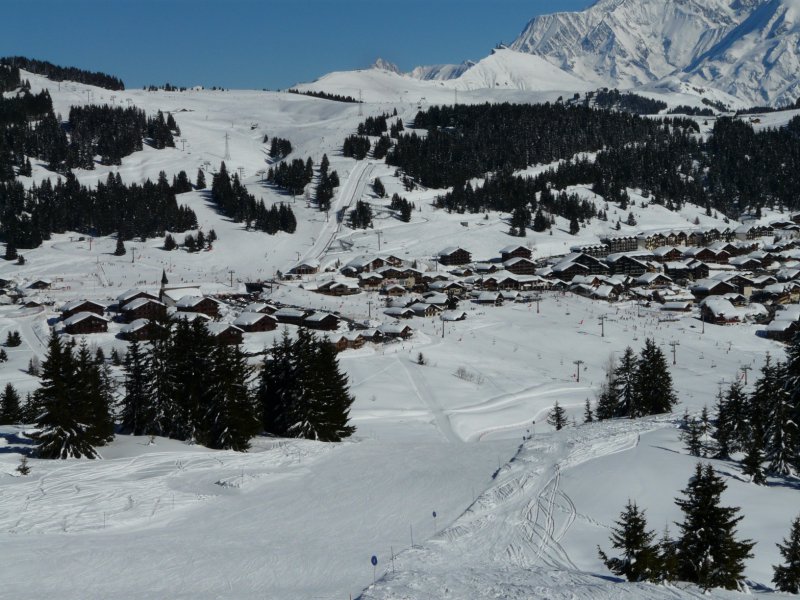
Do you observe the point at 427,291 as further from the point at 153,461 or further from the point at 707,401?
the point at 153,461

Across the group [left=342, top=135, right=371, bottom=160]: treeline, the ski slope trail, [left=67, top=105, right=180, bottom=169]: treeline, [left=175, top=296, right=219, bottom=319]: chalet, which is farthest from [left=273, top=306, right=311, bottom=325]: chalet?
[left=342, top=135, right=371, bottom=160]: treeline

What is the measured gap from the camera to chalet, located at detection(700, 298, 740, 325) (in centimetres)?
7231

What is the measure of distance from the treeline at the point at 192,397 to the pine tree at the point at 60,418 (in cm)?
3

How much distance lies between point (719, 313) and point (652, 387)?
1450 inches

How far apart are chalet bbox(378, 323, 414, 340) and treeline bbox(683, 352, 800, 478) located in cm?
3414

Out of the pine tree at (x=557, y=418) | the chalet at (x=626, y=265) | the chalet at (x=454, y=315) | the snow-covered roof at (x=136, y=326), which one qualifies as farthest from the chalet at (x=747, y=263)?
the snow-covered roof at (x=136, y=326)

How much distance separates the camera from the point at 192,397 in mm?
29219

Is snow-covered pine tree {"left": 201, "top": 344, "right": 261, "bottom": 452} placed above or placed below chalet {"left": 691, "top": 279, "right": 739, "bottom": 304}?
above

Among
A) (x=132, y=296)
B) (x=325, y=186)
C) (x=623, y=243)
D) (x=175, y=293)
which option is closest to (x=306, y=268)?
(x=175, y=293)

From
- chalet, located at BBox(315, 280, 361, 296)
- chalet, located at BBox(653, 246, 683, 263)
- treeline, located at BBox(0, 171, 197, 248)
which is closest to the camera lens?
chalet, located at BBox(315, 280, 361, 296)

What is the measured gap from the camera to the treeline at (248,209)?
11488 cm

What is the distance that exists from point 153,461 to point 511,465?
11.9 meters

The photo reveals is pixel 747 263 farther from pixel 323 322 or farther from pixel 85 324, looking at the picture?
pixel 85 324

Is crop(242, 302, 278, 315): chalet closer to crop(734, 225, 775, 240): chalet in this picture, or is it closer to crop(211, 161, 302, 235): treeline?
crop(211, 161, 302, 235): treeline
